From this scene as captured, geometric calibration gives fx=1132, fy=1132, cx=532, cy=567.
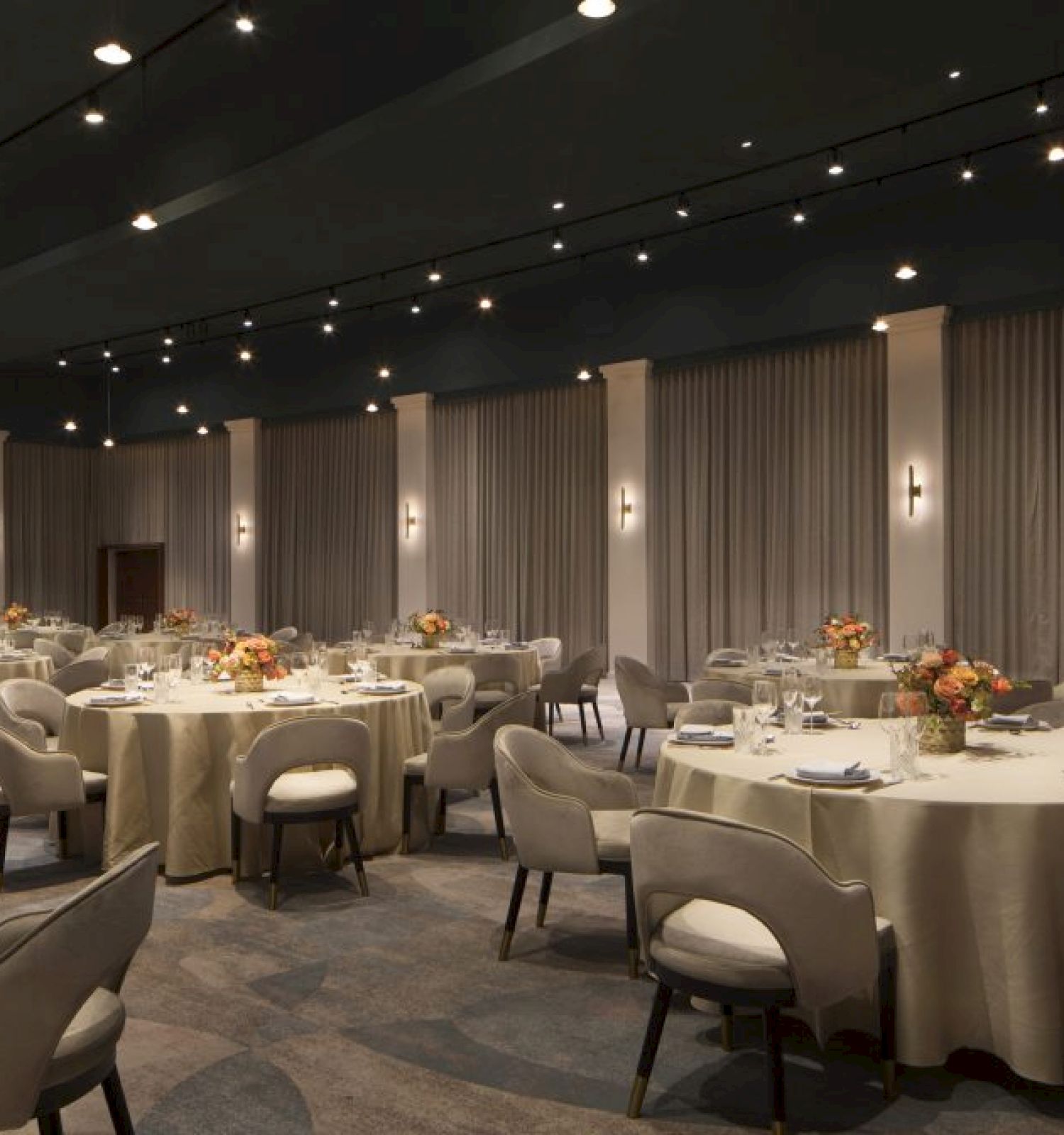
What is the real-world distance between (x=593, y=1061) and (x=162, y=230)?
8858mm

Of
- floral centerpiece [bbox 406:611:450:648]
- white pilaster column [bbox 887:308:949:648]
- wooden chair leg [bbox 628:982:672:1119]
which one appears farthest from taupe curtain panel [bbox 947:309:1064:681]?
wooden chair leg [bbox 628:982:672:1119]

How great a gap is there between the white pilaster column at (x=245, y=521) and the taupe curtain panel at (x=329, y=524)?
0.48 feet

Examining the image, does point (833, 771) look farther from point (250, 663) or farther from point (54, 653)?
point (54, 653)

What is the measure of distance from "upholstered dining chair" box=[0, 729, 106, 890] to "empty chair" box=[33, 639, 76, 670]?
16.2ft

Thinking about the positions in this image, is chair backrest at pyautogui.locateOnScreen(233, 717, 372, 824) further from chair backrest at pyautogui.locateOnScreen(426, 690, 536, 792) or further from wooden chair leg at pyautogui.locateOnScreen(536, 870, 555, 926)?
wooden chair leg at pyautogui.locateOnScreen(536, 870, 555, 926)

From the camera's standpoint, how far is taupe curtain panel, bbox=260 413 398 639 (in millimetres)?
15000

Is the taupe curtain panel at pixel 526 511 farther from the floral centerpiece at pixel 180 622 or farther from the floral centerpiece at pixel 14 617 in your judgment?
the floral centerpiece at pixel 14 617

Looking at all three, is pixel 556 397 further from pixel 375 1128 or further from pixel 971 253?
pixel 375 1128

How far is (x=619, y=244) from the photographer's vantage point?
11.5m

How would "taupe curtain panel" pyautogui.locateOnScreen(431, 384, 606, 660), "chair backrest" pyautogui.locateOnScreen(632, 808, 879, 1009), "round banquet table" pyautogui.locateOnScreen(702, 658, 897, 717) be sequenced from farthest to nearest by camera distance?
"taupe curtain panel" pyautogui.locateOnScreen(431, 384, 606, 660) < "round banquet table" pyautogui.locateOnScreen(702, 658, 897, 717) < "chair backrest" pyautogui.locateOnScreen(632, 808, 879, 1009)

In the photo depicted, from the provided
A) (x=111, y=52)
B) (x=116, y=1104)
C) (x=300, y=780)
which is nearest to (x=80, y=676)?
(x=300, y=780)

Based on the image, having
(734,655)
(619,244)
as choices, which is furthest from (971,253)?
(734,655)

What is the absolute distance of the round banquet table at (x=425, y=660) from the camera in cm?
864

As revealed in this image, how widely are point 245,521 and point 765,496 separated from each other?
8.20m
